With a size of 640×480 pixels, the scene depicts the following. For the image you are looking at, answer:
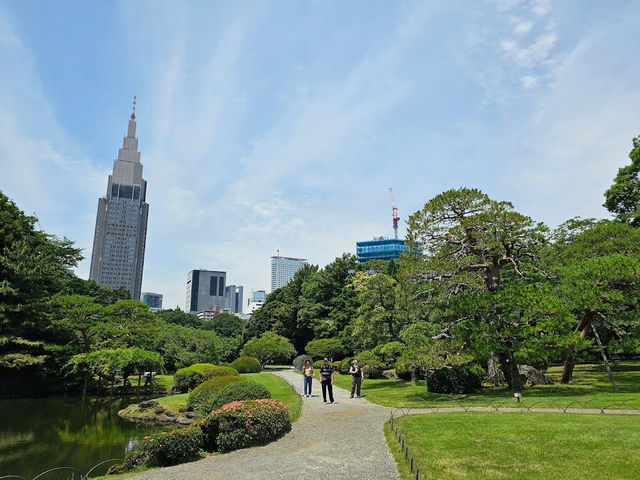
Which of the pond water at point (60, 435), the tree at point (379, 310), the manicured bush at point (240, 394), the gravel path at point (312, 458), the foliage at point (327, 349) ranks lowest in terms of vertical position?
the pond water at point (60, 435)

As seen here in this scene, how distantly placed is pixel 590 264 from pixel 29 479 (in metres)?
21.2

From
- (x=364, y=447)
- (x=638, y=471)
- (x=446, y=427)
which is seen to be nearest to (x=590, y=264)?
(x=446, y=427)

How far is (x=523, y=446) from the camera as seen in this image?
8.34 m

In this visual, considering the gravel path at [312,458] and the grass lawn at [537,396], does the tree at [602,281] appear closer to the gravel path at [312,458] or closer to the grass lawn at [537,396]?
the grass lawn at [537,396]

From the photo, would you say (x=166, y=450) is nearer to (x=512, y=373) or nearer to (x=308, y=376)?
(x=308, y=376)

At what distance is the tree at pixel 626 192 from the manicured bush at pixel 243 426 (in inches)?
1157

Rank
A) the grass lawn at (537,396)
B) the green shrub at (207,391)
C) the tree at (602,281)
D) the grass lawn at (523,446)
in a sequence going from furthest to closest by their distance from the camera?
the green shrub at (207,391) < the tree at (602,281) < the grass lawn at (537,396) < the grass lawn at (523,446)

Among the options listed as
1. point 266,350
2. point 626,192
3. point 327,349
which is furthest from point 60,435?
point 626,192

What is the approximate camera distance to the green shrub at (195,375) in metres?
25.3

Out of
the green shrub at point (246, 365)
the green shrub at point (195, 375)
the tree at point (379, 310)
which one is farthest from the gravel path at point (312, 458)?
the green shrub at point (246, 365)

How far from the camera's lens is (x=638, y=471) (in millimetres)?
6676

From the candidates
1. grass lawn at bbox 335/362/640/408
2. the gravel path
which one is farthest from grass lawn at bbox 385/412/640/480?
grass lawn at bbox 335/362/640/408

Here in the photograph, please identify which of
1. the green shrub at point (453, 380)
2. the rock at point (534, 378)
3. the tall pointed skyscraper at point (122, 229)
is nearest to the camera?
the green shrub at point (453, 380)

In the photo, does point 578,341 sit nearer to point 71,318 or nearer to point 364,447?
point 364,447
